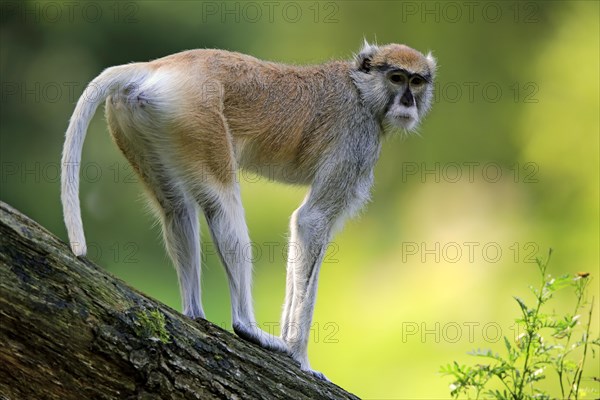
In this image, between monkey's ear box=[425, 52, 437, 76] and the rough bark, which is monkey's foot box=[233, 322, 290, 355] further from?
monkey's ear box=[425, 52, 437, 76]

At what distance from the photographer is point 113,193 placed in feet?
34.5

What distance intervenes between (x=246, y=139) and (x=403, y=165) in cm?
636

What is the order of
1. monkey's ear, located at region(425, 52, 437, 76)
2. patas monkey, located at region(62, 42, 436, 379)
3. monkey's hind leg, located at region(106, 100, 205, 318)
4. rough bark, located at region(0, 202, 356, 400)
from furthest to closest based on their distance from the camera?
monkey's ear, located at region(425, 52, 437, 76) < monkey's hind leg, located at region(106, 100, 205, 318) < patas monkey, located at region(62, 42, 436, 379) < rough bark, located at region(0, 202, 356, 400)

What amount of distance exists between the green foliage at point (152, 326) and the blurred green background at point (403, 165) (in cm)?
503

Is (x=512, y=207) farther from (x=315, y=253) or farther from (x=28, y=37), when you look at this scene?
(x=28, y=37)

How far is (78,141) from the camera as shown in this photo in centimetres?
337

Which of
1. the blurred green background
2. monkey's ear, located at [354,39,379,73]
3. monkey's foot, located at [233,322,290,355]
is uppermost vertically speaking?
the blurred green background

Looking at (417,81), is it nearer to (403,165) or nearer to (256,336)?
(256,336)

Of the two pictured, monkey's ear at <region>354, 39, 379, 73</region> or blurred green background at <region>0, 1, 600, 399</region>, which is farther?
blurred green background at <region>0, 1, 600, 399</region>

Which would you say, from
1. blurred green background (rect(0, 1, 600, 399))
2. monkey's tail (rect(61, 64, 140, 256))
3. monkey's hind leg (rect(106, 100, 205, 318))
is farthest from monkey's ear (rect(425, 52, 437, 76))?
blurred green background (rect(0, 1, 600, 399))

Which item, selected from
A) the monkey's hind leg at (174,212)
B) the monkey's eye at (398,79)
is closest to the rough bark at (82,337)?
the monkey's hind leg at (174,212)

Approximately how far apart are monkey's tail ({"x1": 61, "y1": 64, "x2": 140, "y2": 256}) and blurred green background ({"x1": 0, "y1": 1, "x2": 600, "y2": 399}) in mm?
4569

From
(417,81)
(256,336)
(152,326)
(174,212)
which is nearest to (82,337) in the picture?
(152,326)

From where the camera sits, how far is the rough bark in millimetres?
2795
